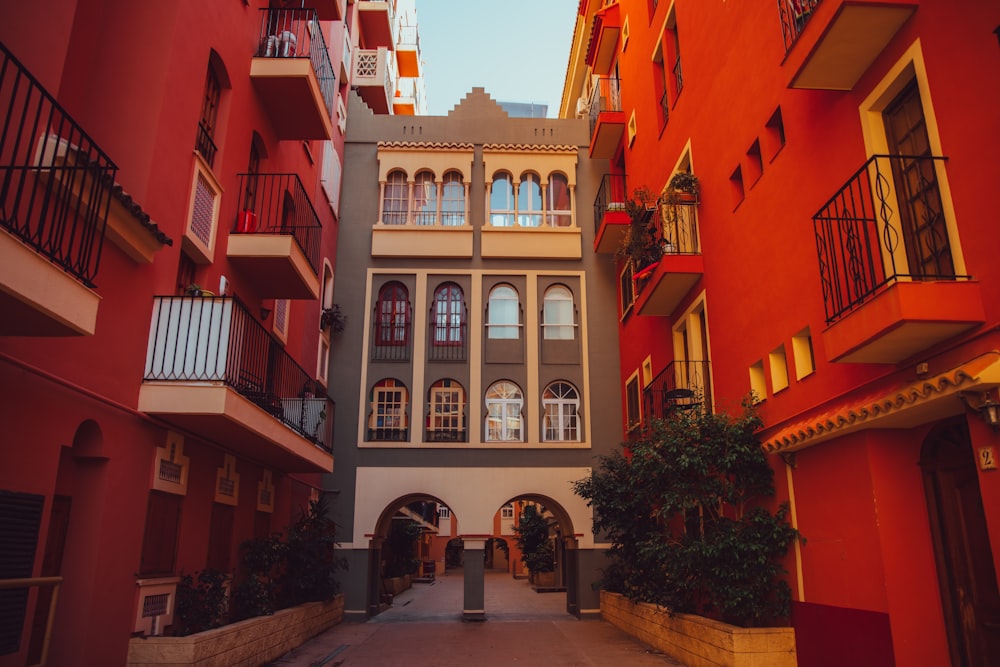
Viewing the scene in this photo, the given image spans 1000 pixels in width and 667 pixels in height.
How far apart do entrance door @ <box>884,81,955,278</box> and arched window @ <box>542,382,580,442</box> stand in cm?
1349

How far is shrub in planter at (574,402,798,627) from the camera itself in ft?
32.8

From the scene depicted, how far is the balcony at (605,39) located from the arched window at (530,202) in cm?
382

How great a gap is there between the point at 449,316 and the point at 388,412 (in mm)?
3265

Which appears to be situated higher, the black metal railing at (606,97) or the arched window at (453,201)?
the black metal railing at (606,97)

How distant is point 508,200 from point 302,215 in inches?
315

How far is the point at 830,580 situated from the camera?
29.0 ft

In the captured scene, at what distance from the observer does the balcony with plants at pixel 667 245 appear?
13.5 m

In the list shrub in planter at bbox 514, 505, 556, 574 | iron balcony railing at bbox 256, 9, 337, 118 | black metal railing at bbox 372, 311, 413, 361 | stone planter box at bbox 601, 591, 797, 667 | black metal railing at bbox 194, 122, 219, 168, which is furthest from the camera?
shrub in planter at bbox 514, 505, 556, 574

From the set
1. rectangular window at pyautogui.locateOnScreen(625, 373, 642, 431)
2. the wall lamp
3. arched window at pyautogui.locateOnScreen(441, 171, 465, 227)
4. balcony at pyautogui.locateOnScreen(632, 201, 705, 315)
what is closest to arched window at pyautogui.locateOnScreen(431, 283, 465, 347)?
arched window at pyautogui.locateOnScreen(441, 171, 465, 227)

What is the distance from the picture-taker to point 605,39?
2089 cm

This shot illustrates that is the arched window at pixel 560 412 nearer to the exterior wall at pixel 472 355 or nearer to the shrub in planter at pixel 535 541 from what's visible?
the exterior wall at pixel 472 355

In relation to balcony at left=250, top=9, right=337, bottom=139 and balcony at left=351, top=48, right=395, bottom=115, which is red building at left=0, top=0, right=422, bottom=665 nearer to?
balcony at left=250, top=9, right=337, bottom=139

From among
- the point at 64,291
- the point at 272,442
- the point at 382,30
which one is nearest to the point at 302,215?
the point at 272,442

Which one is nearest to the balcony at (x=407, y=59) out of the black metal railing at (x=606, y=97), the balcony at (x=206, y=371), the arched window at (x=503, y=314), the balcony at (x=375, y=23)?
the balcony at (x=375, y=23)
